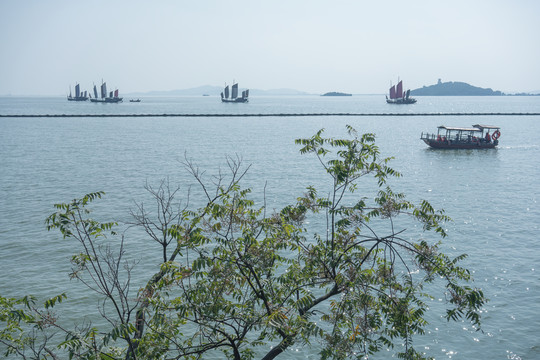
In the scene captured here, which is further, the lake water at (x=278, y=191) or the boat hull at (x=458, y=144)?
the boat hull at (x=458, y=144)

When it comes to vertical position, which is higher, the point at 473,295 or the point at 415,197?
the point at 473,295

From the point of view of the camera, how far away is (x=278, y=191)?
144 ft

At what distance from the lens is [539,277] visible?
2481 centimetres

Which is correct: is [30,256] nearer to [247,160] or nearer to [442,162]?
[247,160]

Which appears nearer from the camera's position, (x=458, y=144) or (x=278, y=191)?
(x=278, y=191)

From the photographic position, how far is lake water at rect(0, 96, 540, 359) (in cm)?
2109

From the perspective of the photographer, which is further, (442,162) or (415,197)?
(442,162)

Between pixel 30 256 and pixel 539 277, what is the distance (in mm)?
31246

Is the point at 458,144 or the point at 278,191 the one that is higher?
the point at 458,144

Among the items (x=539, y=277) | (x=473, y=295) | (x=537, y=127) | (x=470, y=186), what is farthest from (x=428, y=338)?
(x=537, y=127)

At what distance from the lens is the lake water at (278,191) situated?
21094 mm

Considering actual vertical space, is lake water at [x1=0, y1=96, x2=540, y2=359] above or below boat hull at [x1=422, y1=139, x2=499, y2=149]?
below

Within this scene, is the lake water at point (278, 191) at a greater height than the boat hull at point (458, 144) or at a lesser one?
lesser

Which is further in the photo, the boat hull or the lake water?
the boat hull
